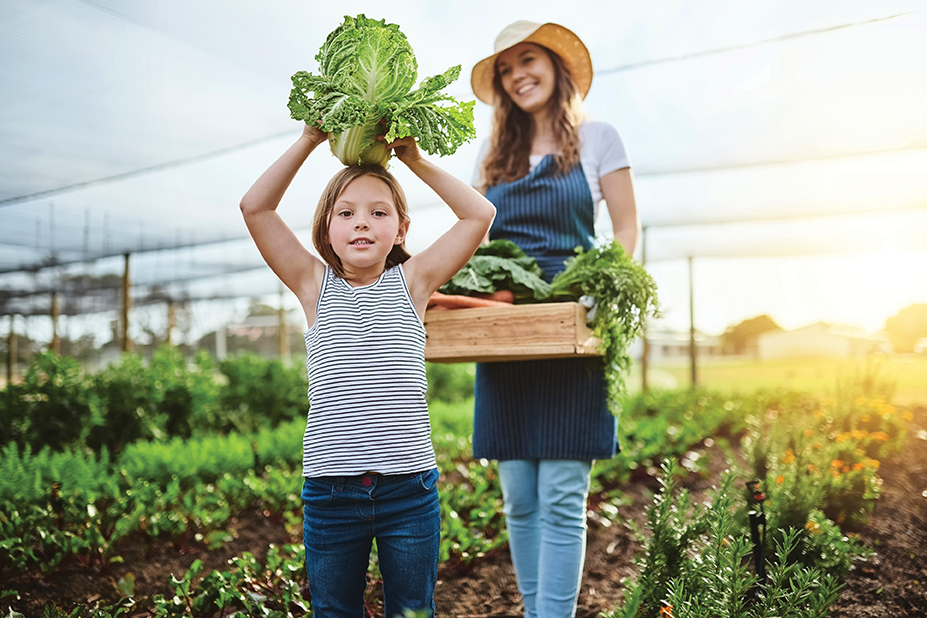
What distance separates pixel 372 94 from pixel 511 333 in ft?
2.94

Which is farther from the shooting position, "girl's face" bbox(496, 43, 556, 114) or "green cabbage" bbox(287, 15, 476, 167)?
"girl's face" bbox(496, 43, 556, 114)

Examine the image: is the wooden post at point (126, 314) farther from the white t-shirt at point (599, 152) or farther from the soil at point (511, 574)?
the white t-shirt at point (599, 152)

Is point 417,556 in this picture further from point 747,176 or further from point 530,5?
point 747,176

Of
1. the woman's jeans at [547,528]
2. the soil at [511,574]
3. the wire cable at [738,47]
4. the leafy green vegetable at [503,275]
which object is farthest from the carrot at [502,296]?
the wire cable at [738,47]

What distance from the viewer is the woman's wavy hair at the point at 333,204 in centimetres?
174

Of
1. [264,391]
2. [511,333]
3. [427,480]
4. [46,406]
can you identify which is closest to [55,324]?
[264,391]

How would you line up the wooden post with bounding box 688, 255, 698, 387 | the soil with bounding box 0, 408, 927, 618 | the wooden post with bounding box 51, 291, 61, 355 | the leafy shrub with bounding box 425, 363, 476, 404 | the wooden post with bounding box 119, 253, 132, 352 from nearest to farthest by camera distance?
1. the soil with bounding box 0, 408, 927, 618
2. the wooden post with bounding box 119, 253, 132, 352
3. the wooden post with bounding box 51, 291, 61, 355
4. the leafy shrub with bounding box 425, 363, 476, 404
5. the wooden post with bounding box 688, 255, 698, 387

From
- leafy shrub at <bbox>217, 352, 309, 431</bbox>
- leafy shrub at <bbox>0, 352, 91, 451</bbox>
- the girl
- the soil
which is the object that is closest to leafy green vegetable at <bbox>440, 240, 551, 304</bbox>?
the girl

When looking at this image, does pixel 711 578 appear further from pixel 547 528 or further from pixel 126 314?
pixel 126 314

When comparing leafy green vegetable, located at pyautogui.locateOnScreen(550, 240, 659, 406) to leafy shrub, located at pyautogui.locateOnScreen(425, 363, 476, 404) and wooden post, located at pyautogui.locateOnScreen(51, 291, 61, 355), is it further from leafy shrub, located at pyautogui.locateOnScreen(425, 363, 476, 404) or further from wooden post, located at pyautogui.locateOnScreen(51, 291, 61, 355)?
wooden post, located at pyautogui.locateOnScreen(51, 291, 61, 355)

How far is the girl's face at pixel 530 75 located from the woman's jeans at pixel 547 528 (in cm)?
136

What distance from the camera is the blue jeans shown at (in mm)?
1604

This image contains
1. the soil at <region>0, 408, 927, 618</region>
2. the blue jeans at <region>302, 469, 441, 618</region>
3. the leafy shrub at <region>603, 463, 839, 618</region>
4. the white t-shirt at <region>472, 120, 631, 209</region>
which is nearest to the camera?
the blue jeans at <region>302, 469, 441, 618</region>

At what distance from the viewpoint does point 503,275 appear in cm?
235
